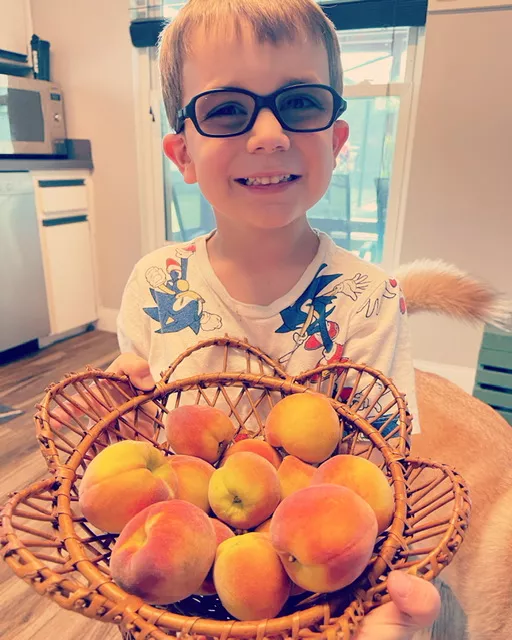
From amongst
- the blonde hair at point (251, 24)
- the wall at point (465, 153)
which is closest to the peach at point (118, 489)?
the blonde hair at point (251, 24)

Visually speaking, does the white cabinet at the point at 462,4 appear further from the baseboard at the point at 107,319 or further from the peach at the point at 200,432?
the baseboard at the point at 107,319

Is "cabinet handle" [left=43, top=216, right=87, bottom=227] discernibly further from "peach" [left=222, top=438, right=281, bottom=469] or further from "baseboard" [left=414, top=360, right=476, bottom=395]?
"peach" [left=222, top=438, right=281, bottom=469]

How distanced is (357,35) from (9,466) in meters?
2.25

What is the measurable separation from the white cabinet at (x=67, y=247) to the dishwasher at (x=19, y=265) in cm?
6

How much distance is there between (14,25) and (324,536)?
10.6 feet

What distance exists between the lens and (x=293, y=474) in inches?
22.9

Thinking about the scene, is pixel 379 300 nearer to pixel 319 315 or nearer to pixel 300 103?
pixel 319 315

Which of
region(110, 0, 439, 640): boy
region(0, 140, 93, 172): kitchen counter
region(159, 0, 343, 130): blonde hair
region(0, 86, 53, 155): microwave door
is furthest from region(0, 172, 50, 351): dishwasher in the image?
region(159, 0, 343, 130): blonde hair

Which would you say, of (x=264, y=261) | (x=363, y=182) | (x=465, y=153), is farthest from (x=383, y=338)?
(x=363, y=182)

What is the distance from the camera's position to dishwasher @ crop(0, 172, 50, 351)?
7.77 feet

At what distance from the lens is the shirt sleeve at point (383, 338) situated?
765 millimetres

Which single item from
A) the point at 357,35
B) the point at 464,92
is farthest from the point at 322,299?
the point at 357,35

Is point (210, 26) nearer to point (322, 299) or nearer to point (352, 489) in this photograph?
point (322, 299)

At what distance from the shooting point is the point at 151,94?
2625 millimetres
